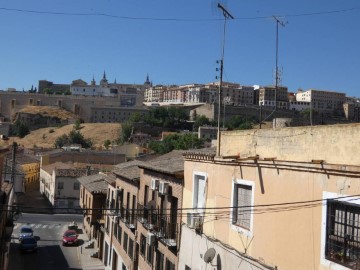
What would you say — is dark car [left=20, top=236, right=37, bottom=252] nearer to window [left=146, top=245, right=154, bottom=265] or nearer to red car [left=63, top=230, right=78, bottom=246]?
red car [left=63, top=230, right=78, bottom=246]

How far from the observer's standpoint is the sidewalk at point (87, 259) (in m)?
27.7

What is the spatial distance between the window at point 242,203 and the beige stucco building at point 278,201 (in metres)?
0.02

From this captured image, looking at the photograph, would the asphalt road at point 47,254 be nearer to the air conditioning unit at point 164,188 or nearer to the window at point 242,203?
the air conditioning unit at point 164,188

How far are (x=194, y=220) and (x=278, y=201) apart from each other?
467 cm

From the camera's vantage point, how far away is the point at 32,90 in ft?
615

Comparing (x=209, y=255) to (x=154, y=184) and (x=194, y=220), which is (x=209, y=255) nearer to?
(x=194, y=220)

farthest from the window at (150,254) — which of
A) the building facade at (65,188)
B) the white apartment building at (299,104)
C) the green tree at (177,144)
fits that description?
the white apartment building at (299,104)

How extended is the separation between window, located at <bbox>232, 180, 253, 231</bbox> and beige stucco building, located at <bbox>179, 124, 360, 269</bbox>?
24mm

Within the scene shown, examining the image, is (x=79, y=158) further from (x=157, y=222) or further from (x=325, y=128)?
(x=325, y=128)

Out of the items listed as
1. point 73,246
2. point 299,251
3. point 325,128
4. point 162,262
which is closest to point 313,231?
point 299,251

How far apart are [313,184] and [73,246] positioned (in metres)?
29.1

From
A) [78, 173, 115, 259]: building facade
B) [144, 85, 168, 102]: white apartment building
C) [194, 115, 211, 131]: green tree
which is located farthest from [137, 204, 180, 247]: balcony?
[144, 85, 168, 102]: white apartment building

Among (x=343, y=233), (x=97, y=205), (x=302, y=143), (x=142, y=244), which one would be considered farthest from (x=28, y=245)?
(x=343, y=233)

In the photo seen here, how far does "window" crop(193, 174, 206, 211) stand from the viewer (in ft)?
43.3
